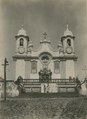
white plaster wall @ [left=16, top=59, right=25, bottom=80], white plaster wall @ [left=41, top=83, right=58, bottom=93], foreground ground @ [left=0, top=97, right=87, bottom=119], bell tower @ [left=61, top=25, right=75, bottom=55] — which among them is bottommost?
foreground ground @ [left=0, top=97, right=87, bottom=119]

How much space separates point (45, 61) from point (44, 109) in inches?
801

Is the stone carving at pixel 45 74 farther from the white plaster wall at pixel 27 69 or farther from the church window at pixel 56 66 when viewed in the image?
the white plaster wall at pixel 27 69

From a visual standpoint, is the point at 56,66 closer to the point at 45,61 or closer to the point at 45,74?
the point at 45,61

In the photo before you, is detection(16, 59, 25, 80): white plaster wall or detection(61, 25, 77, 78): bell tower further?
detection(61, 25, 77, 78): bell tower

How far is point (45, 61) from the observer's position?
39188 mm

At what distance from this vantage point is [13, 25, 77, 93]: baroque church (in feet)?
125

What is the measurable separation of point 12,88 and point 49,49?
14.6 m

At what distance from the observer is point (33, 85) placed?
117 feet

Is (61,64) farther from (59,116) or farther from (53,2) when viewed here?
(53,2)

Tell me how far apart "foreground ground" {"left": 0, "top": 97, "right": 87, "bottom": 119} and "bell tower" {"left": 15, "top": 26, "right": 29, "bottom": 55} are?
19.6 meters

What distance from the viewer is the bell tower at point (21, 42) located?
4004 cm

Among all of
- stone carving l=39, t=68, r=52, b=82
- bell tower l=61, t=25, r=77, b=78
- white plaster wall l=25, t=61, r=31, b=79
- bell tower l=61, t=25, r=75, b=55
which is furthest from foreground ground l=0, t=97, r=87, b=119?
bell tower l=61, t=25, r=75, b=55

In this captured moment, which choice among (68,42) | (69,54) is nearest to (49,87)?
(69,54)

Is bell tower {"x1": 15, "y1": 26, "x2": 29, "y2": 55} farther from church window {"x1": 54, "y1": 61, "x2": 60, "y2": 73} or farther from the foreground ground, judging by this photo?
the foreground ground
